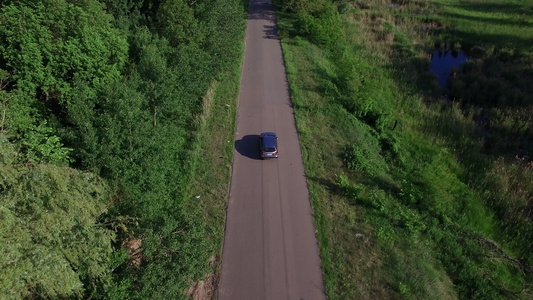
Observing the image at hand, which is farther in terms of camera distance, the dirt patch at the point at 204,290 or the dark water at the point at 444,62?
the dark water at the point at 444,62

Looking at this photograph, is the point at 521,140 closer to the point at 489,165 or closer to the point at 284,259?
the point at 489,165

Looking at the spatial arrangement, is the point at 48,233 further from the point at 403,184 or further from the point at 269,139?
the point at 403,184

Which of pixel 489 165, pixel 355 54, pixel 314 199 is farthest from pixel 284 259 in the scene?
pixel 355 54

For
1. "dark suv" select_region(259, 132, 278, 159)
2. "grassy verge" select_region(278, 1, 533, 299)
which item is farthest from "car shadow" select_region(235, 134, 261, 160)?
"grassy verge" select_region(278, 1, 533, 299)

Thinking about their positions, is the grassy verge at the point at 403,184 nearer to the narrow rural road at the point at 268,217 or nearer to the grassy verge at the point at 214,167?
the narrow rural road at the point at 268,217

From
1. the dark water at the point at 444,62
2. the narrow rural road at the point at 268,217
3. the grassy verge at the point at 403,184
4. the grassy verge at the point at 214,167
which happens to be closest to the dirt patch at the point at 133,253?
the grassy verge at the point at 214,167

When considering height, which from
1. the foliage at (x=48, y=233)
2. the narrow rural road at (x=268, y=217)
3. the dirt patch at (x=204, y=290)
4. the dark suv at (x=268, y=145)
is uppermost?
the foliage at (x=48, y=233)
